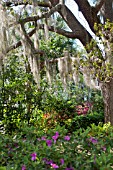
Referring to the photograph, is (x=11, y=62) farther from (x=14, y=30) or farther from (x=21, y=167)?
(x=21, y=167)

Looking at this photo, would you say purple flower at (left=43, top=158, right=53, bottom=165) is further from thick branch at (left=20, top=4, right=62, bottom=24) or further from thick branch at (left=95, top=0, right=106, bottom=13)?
thick branch at (left=95, top=0, right=106, bottom=13)

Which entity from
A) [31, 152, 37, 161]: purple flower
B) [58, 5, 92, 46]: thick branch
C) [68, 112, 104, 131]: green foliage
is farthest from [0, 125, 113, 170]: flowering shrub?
[68, 112, 104, 131]: green foliage

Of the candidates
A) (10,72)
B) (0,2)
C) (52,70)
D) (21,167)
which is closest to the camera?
(21,167)

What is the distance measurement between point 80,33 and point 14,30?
4.05ft

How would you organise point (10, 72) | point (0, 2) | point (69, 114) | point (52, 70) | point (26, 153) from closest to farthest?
point (26, 153)
point (0, 2)
point (52, 70)
point (10, 72)
point (69, 114)

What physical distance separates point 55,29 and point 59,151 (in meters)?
3.88

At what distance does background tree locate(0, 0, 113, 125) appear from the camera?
5.21 metres

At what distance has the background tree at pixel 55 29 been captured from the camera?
5.21 metres

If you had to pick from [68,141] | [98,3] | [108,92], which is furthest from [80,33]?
[68,141]

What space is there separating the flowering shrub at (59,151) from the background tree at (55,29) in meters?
2.82

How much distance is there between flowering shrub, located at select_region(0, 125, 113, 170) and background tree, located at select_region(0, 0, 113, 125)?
2821 millimetres

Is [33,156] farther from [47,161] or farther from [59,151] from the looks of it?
[59,151]

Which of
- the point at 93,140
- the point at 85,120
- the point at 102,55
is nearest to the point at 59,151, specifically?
the point at 93,140

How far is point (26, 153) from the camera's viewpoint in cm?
217
